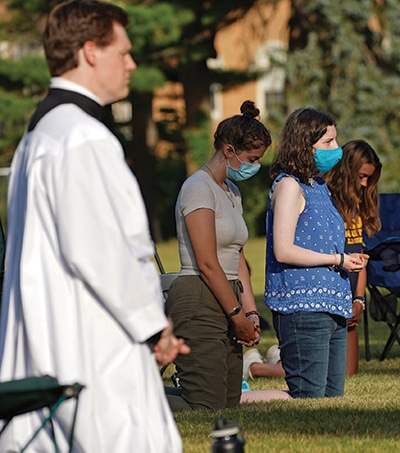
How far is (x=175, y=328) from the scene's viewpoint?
23.2ft

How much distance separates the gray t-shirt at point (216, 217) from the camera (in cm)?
688

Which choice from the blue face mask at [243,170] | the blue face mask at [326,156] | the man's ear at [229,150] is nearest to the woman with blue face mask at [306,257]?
the blue face mask at [326,156]

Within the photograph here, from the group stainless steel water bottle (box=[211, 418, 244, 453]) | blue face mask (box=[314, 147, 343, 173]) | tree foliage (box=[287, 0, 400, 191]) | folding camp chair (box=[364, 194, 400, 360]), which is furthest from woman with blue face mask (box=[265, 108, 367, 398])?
tree foliage (box=[287, 0, 400, 191])

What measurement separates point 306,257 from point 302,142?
663 millimetres

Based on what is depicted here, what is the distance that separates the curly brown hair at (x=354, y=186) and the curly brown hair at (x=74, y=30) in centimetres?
498

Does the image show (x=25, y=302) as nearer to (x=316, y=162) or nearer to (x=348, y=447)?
(x=348, y=447)

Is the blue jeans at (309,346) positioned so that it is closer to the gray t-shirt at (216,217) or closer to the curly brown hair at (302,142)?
the gray t-shirt at (216,217)

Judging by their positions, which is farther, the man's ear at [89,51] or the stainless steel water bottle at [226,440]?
the man's ear at [89,51]

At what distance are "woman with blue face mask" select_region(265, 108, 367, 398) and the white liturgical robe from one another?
10.1 ft

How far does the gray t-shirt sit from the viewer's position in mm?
6883

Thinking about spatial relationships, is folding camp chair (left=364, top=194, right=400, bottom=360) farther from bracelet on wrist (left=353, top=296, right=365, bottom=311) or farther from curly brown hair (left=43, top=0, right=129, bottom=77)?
curly brown hair (left=43, top=0, right=129, bottom=77)

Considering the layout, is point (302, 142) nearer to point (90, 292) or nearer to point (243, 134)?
point (243, 134)

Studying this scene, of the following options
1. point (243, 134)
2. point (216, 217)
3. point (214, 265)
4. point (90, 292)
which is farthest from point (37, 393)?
point (243, 134)

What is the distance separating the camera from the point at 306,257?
6914mm
